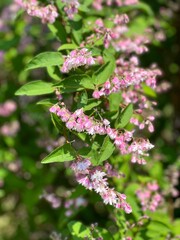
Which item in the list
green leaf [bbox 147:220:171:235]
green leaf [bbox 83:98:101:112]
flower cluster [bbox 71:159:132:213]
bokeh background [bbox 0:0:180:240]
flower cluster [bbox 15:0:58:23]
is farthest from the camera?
bokeh background [bbox 0:0:180:240]

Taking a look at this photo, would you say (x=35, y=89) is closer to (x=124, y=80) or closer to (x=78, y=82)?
(x=78, y=82)

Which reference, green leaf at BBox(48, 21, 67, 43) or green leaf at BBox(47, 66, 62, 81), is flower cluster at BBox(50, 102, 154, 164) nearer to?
green leaf at BBox(47, 66, 62, 81)

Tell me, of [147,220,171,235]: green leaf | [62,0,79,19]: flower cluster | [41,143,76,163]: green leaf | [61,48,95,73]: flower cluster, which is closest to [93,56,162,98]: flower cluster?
[61,48,95,73]: flower cluster

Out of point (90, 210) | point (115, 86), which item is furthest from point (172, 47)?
point (115, 86)

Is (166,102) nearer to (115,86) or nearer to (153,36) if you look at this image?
(153,36)

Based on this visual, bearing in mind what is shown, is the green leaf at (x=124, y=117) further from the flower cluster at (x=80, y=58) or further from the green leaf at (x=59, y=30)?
the green leaf at (x=59, y=30)

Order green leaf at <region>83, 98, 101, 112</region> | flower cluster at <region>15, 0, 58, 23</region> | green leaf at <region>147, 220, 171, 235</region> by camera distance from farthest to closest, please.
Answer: green leaf at <region>147, 220, 171, 235</region>
flower cluster at <region>15, 0, 58, 23</region>
green leaf at <region>83, 98, 101, 112</region>
